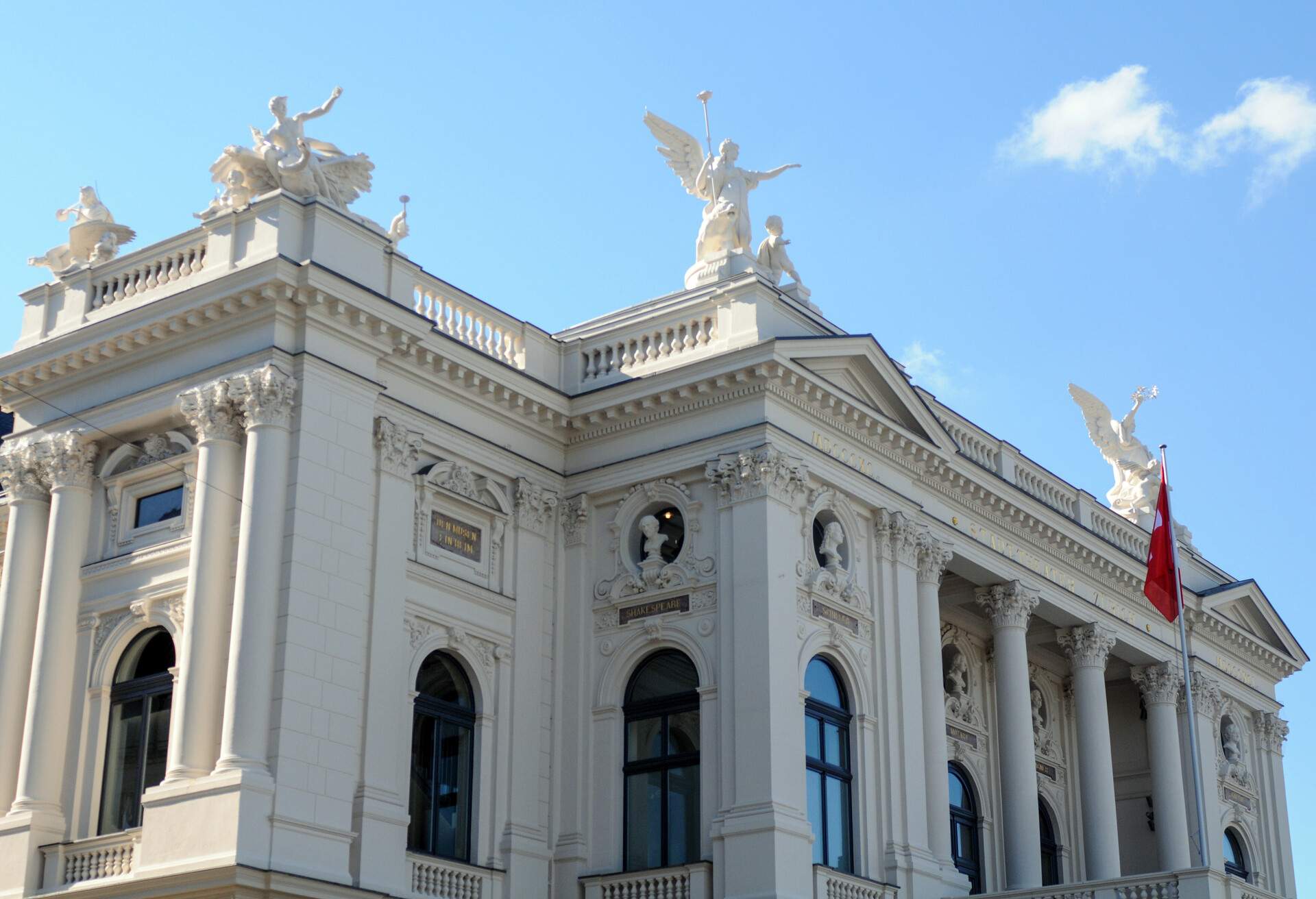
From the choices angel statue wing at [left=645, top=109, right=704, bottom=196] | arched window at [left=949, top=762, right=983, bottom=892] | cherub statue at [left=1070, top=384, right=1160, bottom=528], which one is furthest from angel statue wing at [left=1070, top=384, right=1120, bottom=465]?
angel statue wing at [left=645, top=109, right=704, bottom=196]

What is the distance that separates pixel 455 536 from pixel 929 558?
774cm

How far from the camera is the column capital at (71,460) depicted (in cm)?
2505

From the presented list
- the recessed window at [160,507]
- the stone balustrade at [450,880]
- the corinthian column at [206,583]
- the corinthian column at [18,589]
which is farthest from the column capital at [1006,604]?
the corinthian column at [18,589]

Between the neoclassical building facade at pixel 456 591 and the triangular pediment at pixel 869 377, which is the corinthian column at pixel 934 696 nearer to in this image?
the neoclassical building facade at pixel 456 591

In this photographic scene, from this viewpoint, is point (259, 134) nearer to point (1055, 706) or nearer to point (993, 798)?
point (993, 798)

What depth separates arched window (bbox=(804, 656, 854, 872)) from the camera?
84.5 feet

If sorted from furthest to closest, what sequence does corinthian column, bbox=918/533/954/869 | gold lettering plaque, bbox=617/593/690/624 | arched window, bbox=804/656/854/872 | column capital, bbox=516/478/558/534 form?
1. corinthian column, bbox=918/533/954/869
2. column capital, bbox=516/478/558/534
3. gold lettering plaque, bbox=617/593/690/624
4. arched window, bbox=804/656/854/872

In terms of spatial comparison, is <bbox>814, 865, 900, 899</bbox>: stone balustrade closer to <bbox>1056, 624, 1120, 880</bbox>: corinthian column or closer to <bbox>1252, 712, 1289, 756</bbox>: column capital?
<bbox>1056, 624, 1120, 880</bbox>: corinthian column

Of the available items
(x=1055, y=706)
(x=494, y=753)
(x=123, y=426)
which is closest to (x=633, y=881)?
(x=494, y=753)

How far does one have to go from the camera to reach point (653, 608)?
2656 centimetres

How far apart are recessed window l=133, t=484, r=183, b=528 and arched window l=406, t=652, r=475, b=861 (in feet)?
12.7

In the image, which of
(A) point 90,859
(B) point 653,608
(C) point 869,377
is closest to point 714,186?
(C) point 869,377

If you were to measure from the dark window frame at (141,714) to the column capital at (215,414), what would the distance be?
2746 mm

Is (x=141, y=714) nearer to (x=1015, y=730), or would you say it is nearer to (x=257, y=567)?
(x=257, y=567)
